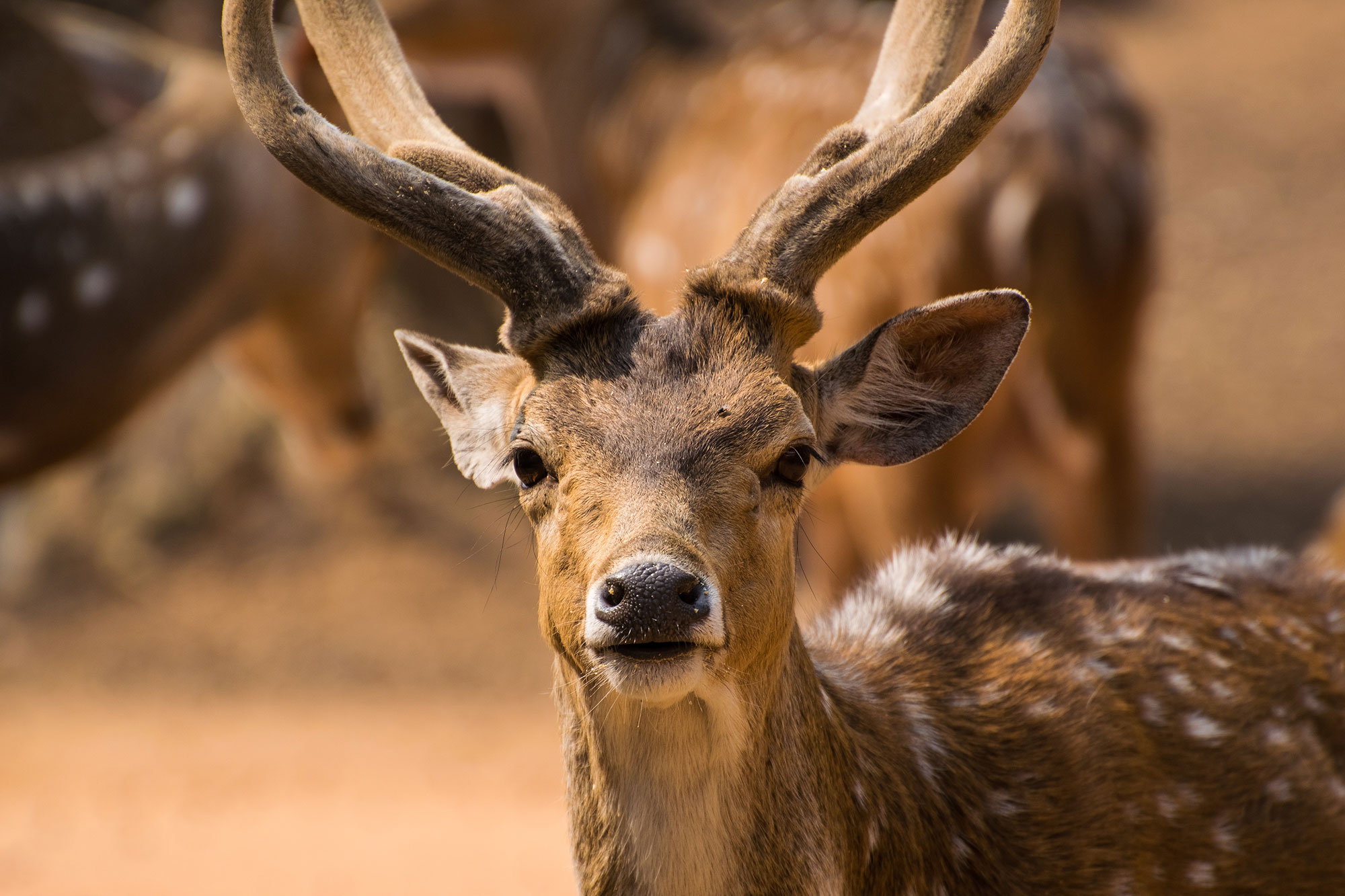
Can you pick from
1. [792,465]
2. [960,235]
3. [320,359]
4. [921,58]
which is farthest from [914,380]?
[320,359]

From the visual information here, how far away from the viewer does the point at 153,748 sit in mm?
9320

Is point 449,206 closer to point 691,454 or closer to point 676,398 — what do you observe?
point 676,398

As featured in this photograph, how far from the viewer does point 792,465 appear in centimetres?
332

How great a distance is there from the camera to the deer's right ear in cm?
369

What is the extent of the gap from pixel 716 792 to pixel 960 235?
12.3 ft

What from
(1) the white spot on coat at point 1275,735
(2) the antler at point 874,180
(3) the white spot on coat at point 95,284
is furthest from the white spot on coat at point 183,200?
(1) the white spot on coat at point 1275,735

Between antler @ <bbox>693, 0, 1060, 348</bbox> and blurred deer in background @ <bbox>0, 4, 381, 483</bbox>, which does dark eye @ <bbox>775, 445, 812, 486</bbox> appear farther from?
blurred deer in background @ <bbox>0, 4, 381, 483</bbox>

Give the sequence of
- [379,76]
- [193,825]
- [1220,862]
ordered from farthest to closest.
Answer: [193,825]
[379,76]
[1220,862]

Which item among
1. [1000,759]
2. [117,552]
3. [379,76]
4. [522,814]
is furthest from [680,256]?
[117,552]

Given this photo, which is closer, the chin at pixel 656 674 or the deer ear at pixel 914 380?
the chin at pixel 656 674

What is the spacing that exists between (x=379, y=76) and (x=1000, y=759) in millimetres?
2355

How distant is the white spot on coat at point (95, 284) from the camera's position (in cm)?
646

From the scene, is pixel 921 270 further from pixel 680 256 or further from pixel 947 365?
pixel 947 365

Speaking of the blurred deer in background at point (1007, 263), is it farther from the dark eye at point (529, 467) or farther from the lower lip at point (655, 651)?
the lower lip at point (655, 651)
